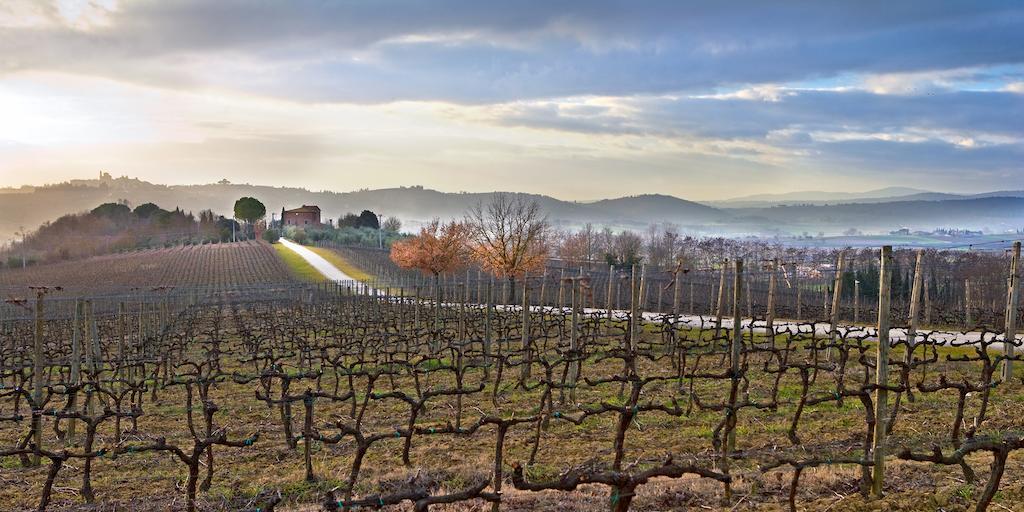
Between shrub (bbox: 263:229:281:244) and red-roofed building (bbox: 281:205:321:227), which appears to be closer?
shrub (bbox: 263:229:281:244)

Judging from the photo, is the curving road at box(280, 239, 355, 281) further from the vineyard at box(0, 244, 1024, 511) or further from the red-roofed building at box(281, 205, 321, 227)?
the red-roofed building at box(281, 205, 321, 227)

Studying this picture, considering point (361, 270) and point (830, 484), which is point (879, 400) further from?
point (361, 270)

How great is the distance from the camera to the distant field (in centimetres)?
6156

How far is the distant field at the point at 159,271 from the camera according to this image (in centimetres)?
6156

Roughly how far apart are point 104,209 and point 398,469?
143 meters

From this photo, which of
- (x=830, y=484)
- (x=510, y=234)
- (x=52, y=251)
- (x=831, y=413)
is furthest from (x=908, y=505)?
(x=52, y=251)

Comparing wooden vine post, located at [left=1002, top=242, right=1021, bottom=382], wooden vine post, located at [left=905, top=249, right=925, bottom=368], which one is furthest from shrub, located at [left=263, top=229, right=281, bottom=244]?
wooden vine post, located at [left=1002, top=242, right=1021, bottom=382]

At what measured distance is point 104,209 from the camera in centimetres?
13212

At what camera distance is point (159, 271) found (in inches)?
2697

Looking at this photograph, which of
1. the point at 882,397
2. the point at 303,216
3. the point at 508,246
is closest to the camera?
the point at 882,397

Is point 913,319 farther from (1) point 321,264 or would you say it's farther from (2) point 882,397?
Result: (1) point 321,264

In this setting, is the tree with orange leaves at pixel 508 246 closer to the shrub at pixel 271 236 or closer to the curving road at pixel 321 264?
the curving road at pixel 321 264

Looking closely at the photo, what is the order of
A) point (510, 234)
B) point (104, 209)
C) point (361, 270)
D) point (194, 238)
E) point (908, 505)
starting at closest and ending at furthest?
point (908, 505) → point (510, 234) → point (361, 270) → point (194, 238) → point (104, 209)

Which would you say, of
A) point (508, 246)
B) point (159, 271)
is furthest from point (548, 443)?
point (159, 271)
